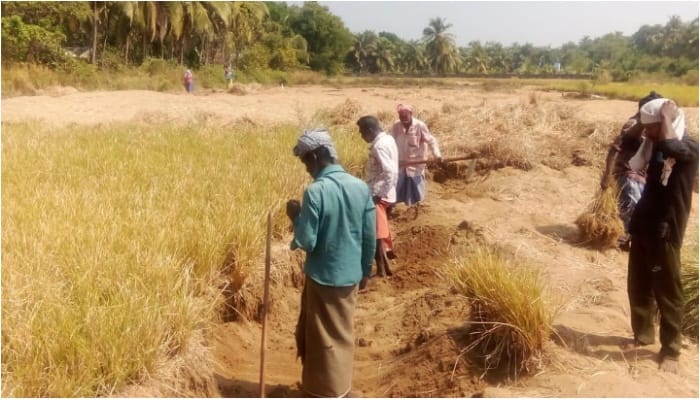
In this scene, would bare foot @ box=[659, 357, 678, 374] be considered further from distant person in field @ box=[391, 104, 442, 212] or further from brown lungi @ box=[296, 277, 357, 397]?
distant person in field @ box=[391, 104, 442, 212]

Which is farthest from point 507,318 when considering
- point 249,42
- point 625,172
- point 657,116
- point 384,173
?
point 249,42

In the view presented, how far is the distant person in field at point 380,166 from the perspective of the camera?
214 inches

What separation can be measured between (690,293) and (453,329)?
1782mm

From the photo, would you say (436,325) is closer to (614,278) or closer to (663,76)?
(614,278)

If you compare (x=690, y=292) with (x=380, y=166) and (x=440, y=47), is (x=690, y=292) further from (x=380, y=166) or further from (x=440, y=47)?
(x=440, y=47)

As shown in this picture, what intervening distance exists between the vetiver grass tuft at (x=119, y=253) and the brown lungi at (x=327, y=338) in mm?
614

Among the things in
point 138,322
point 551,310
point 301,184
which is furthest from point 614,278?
point 138,322

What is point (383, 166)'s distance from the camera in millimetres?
5473

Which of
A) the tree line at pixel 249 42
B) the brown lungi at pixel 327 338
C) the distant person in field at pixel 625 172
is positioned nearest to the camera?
the brown lungi at pixel 327 338

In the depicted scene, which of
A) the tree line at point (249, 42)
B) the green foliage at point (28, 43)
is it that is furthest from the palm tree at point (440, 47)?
the green foliage at point (28, 43)

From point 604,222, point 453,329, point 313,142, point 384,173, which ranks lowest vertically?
point 453,329

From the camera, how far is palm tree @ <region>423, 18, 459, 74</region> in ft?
235

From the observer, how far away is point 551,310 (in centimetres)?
395

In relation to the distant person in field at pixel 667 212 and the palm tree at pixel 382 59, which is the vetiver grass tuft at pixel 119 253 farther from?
the palm tree at pixel 382 59
